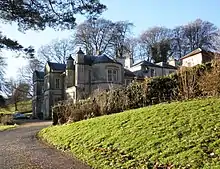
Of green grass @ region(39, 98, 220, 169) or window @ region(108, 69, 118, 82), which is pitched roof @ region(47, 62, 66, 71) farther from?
green grass @ region(39, 98, 220, 169)

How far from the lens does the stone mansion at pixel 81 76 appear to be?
134ft

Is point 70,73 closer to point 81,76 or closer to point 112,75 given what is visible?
point 81,76

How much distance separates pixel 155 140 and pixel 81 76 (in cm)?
3304

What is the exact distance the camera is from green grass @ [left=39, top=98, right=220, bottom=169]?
707 centimetres

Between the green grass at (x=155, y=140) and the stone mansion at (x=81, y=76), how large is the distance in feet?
72.1

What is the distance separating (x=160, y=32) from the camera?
61.2m

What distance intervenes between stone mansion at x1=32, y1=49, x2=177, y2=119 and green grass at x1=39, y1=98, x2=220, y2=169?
21976 millimetres

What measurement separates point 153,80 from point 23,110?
5304 cm

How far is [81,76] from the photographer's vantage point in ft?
135

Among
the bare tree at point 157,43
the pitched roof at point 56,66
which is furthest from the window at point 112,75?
the bare tree at point 157,43

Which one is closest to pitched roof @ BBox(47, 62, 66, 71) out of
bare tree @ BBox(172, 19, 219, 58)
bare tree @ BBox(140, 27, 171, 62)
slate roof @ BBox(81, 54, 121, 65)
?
slate roof @ BBox(81, 54, 121, 65)

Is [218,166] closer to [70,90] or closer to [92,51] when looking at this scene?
[70,90]

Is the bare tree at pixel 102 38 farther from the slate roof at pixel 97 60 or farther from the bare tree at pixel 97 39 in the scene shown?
the slate roof at pixel 97 60

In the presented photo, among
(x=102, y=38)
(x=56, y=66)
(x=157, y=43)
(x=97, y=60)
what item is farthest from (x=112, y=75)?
(x=157, y=43)
